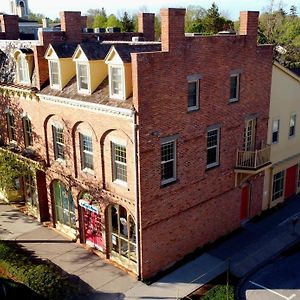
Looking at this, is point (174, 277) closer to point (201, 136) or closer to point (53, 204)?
point (201, 136)

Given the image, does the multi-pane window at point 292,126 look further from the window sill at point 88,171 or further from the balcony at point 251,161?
the window sill at point 88,171

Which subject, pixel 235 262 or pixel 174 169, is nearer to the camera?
pixel 174 169

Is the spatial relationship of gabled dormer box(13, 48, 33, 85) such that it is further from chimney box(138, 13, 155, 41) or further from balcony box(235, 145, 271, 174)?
balcony box(235, 145, 271, 174)

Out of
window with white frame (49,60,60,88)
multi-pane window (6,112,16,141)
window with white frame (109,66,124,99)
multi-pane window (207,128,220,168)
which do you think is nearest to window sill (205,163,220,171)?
multi-pane window (207,128,220,168)

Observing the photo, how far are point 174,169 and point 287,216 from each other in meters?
10.8

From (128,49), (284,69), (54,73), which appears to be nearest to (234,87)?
(284,69)

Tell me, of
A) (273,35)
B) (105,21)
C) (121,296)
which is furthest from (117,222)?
(105,21)

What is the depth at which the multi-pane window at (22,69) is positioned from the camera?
23973 mm

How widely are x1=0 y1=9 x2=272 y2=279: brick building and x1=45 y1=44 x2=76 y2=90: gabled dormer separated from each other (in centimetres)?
7

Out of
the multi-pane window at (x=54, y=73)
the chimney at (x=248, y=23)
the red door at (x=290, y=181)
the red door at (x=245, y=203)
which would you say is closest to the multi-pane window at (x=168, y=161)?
the red door at (x=245, y=203)

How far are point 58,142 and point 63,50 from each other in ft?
16.8

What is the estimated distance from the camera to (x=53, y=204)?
82.1ft

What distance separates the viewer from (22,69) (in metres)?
24.3

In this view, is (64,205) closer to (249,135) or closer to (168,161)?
(168,161)
